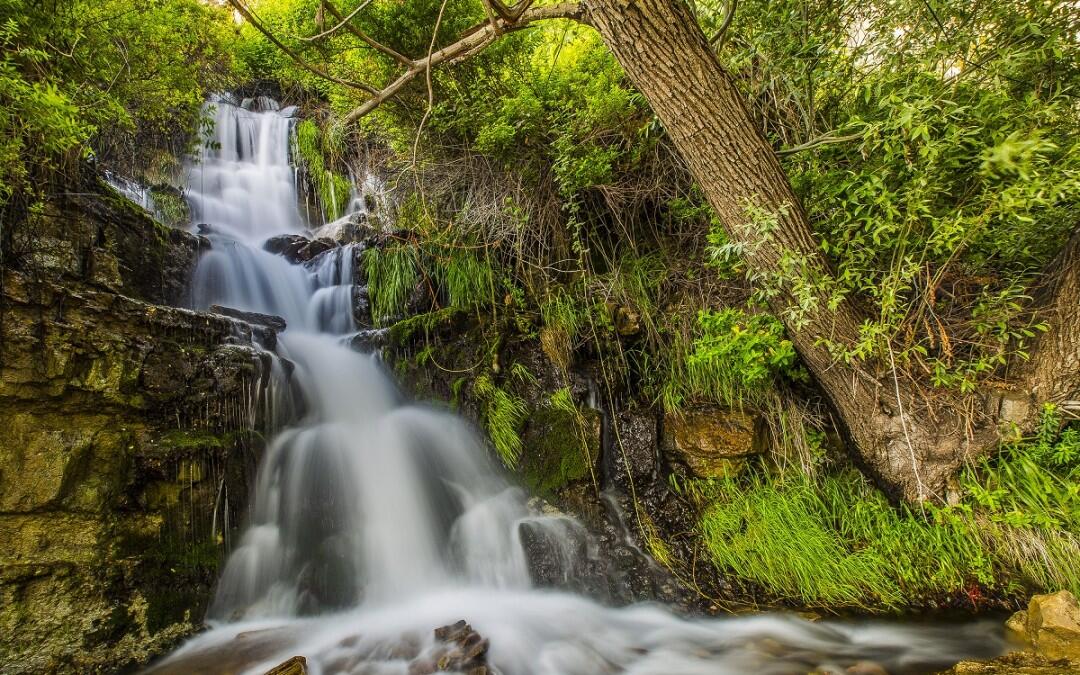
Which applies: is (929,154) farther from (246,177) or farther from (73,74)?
(246,177)

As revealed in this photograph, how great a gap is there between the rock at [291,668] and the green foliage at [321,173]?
272 inches

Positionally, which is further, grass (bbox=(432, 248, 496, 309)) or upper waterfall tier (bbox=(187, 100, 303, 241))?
upper waterfall tier (bbox=(187, 100, 303, 241))

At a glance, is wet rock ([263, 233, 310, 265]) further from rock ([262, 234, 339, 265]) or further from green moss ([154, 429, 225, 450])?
green moss ([154, 429, 225, 450])

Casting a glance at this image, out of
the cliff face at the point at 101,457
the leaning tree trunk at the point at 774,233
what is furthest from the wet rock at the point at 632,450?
the cliff face at the point at 101,457

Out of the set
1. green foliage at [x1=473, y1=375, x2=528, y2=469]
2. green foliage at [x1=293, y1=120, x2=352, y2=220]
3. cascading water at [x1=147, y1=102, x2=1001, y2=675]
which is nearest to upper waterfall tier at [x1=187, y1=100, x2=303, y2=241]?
green foliage at [x1=293, y1=120, x2=352, y2=220]

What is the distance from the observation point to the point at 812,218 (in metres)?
2.73

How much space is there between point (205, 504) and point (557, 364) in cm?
273

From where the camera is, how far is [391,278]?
5301 mm

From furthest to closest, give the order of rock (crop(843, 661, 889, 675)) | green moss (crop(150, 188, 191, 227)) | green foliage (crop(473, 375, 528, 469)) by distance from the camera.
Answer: green moss (crop(150, 188, 191, 227))
green foliage (crop(473, 375, 528, 469))
rock (crop(843, 661, 889, 675))

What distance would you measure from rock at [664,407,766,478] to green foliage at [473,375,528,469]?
1.29 m

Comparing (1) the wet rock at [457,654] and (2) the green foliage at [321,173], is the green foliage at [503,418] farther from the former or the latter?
(2) the green foliage at [321,173]

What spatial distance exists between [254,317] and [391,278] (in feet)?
4.84

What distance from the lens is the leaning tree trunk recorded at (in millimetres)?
2305

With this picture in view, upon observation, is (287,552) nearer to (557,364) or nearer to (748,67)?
(557,364)
